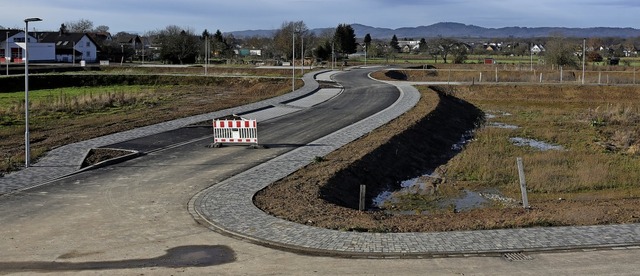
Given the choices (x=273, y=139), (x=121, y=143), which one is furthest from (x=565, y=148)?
(x=121, y=143)

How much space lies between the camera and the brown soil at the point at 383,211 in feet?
38.2

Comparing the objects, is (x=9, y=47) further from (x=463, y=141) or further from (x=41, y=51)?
(x=463, y=141)

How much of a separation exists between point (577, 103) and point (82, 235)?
1512 inches

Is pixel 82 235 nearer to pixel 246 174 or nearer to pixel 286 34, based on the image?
pixel 246 174

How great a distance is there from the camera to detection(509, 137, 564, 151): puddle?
82.5ft

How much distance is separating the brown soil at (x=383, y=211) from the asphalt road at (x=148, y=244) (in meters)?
1.64

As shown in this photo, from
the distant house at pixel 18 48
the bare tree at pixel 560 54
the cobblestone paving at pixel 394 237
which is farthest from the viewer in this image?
the distant house at pixel 18 48

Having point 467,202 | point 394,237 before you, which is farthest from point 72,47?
point 394,237

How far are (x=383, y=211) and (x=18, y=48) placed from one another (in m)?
82.8

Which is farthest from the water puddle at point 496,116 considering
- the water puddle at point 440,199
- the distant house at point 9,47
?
the distant house at point 9,47

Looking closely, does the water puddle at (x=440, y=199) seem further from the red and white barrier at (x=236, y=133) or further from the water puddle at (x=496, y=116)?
the water puddle at (x=496, y=116)

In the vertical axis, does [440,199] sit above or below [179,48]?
below

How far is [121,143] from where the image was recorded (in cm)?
2023

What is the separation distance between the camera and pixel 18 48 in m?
84.5
